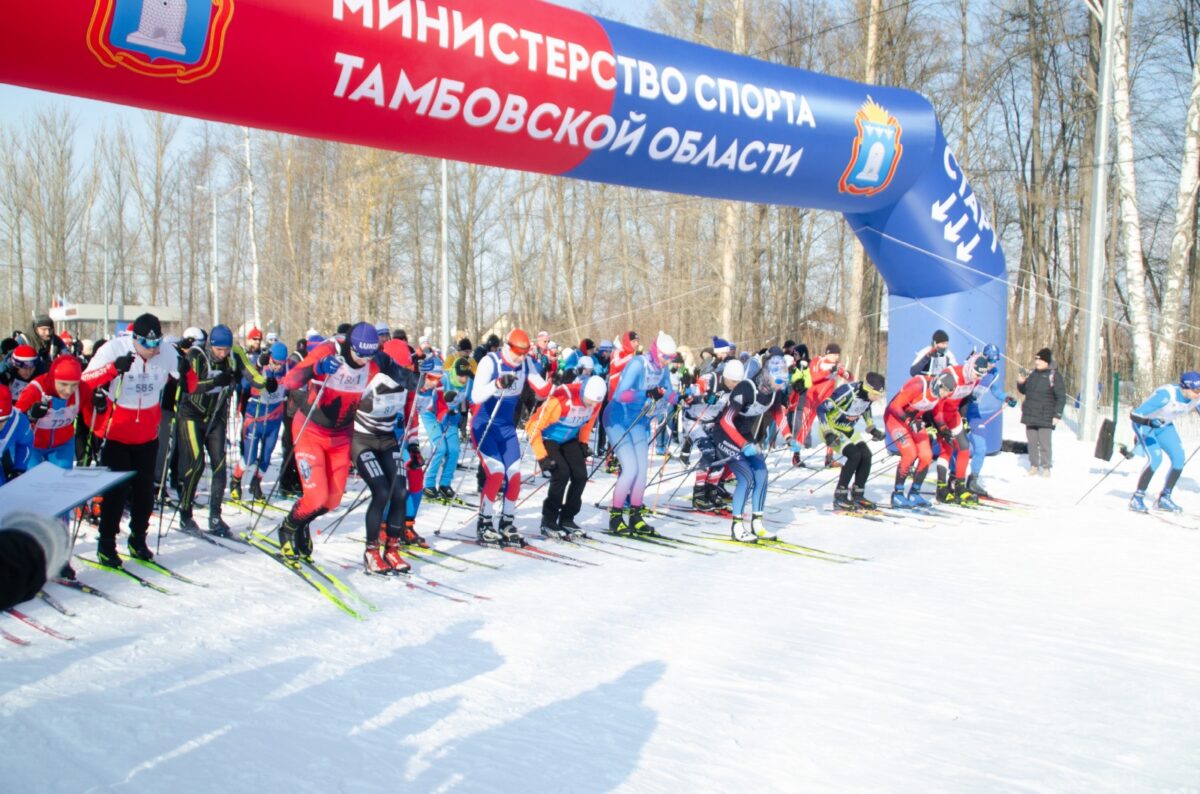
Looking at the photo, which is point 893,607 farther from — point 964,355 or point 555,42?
point 964,355

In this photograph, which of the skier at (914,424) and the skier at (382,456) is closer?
the skier at (382,456)

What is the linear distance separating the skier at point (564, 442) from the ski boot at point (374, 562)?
A: 1.85 m

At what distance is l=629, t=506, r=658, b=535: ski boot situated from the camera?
8.56 meters

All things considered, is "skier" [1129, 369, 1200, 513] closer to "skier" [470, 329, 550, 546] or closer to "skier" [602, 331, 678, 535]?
"skier" [602, 331, 678, 535]

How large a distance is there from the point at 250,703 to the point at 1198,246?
27.8 metres

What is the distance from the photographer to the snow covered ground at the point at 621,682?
143 inches

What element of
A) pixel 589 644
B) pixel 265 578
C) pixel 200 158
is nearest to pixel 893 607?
pixel 589 644

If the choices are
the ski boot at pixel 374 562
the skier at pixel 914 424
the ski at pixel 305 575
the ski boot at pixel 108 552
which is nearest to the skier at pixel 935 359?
the skier at pixel 914 424

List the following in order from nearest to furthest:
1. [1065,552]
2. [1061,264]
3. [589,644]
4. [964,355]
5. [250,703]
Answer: [250,703]
[589,644]
[1065,552]
[964,355]
[1061,264]

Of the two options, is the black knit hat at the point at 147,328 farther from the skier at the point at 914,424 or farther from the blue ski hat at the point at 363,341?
the skier at the point at 914,424

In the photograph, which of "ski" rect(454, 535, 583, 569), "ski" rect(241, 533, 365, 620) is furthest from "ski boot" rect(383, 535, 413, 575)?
"ski" rect(454, 535, 583, 569)

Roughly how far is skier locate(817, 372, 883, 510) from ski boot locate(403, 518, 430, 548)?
4.40 m

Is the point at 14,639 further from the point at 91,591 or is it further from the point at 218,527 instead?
the point at 218,527

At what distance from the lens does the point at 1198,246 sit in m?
25.1
